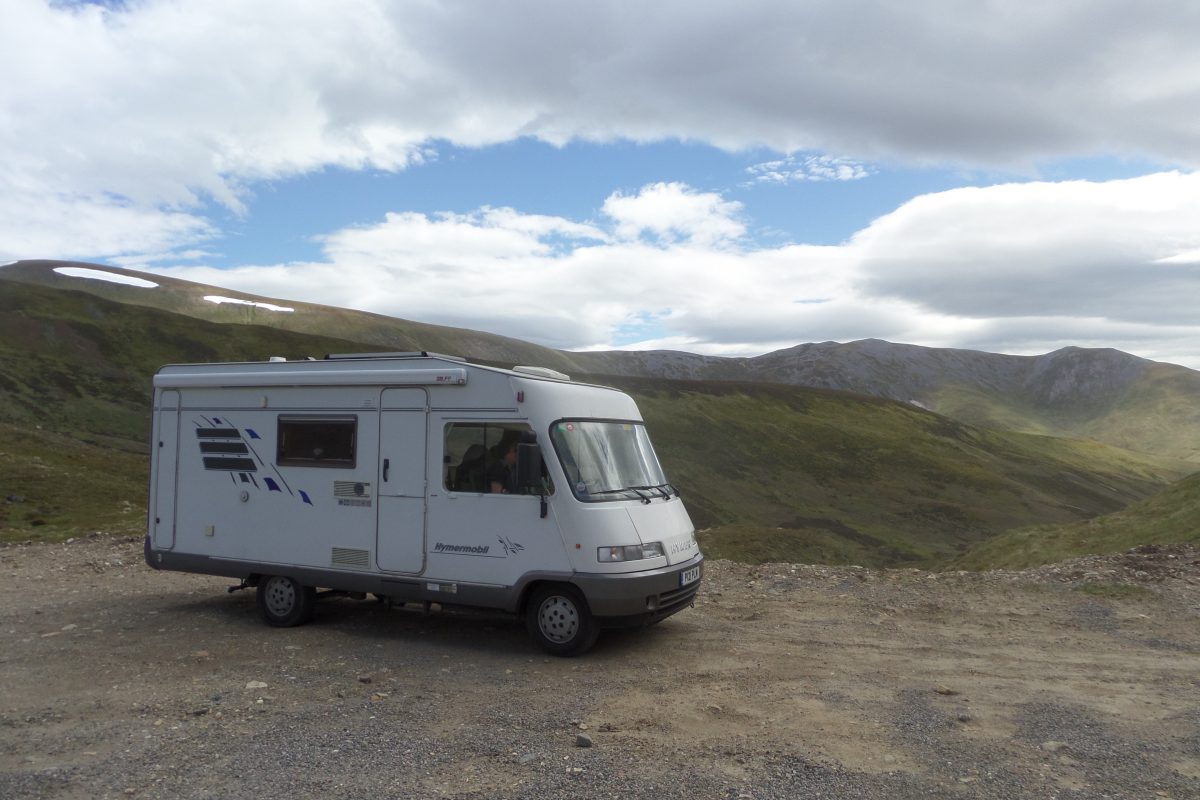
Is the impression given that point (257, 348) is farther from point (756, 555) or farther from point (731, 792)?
point (731, 792)

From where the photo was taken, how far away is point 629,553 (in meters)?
8.77

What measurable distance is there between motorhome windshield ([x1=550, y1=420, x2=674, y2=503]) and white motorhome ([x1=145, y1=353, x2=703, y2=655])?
2cm

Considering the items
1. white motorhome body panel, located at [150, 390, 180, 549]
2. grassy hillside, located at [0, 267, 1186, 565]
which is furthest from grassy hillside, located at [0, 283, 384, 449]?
white motorhome body panel, located at [150, 390, 180, 549]

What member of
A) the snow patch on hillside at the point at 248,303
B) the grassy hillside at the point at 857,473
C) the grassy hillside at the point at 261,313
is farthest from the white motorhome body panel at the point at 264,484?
the snow patch on hillside at the point at 248,303

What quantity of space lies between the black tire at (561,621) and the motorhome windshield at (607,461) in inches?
41.3

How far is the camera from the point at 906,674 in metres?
8.28

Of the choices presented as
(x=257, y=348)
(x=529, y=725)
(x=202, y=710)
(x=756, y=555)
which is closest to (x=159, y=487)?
(x=202, y=710)

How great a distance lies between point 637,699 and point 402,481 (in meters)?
3.76

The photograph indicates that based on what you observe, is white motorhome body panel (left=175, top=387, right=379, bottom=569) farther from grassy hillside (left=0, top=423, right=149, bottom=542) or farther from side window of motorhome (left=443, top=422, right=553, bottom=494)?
grassy hillside (left=0, top=423, right=149, bottom=542)

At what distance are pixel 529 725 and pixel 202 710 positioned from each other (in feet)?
9.07

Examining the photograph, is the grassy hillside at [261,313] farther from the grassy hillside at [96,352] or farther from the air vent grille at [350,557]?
the air vent grille at [350,557]

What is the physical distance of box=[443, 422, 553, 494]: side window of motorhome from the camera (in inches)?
359

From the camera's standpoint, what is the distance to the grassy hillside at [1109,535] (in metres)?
16.1

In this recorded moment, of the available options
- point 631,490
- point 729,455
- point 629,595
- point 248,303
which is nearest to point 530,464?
point 631,490
